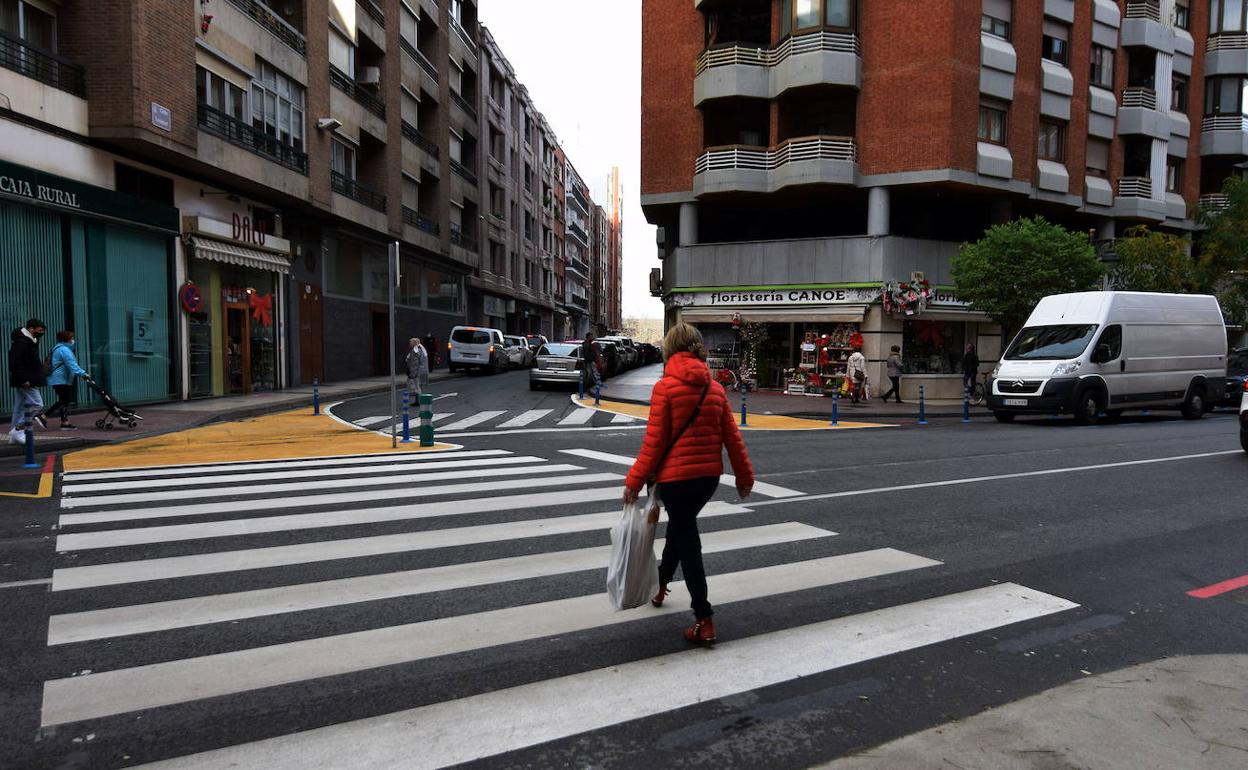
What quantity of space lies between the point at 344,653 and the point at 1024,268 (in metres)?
22.0

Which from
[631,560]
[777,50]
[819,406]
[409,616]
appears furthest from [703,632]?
[777,50]

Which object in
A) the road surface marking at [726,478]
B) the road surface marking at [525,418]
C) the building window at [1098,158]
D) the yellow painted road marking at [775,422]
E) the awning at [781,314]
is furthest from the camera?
the building window at [1098,158]

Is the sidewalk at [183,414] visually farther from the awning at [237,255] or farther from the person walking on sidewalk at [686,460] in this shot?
the person walking on sidewalk at [686,460]

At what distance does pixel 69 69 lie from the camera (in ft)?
50.3

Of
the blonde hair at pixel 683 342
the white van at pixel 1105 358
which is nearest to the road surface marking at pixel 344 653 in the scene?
the blonde hair at pixel 683 342

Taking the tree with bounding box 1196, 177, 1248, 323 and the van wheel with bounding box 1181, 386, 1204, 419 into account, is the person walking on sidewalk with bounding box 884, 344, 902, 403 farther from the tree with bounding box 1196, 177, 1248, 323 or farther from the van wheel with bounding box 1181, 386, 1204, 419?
the tree with bounding box 1196, 177, 1248, 323

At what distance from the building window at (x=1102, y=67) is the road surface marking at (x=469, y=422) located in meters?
27.1

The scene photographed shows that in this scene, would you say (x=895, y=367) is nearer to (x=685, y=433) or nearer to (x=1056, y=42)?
(x=1056, y=42)

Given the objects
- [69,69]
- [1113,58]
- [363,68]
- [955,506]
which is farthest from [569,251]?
[955,506]

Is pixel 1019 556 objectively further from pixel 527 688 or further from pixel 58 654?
pixel 58 654

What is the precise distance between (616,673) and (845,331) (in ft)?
72.3

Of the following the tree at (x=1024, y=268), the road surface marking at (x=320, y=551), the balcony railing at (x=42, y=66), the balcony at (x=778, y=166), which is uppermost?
the balcony at (x=778, y=166)

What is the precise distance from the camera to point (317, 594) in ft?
15.7

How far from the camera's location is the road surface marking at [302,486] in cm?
766
